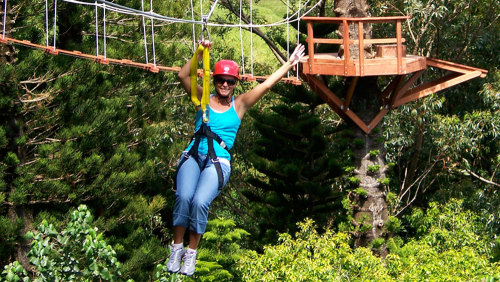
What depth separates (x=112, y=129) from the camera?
1241 cm

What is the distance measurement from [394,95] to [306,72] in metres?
1.79

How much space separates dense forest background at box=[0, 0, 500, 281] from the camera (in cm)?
1102

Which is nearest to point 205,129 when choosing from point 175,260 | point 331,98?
point 175,260

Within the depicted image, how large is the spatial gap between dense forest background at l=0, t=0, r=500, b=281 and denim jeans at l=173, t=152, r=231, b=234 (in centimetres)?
324

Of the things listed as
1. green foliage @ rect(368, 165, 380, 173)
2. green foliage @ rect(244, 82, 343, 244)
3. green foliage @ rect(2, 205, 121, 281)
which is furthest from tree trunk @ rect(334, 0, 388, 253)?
green foliage @ rect(2, 205, 121, 281)

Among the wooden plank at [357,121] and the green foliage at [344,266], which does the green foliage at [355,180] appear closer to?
the wooden plank at [357,121]

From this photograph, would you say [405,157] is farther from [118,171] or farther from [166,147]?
[118,171]

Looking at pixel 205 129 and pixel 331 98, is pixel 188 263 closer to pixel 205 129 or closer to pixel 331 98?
pixel 205 129

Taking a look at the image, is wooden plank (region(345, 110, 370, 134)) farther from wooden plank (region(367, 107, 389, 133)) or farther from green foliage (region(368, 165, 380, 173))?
green foliage (region(368, 165, 380, 173))

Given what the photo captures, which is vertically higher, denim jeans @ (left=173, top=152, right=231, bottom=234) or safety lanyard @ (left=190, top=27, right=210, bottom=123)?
safety lanyard @ (left=190, top=27, right=210, bottom=123)

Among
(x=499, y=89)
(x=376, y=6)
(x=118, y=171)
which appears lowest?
(x=118, y=171)

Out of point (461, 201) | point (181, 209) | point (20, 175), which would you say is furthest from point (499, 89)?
point (181, 209)

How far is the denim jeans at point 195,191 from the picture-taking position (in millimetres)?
5348

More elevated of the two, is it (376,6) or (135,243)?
(376,6)
